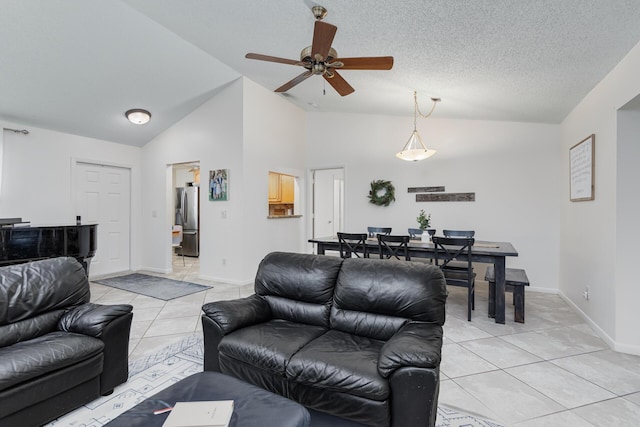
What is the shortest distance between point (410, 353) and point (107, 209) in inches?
242

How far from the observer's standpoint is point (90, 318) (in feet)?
6.79

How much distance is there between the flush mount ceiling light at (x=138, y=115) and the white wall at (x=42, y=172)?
1.14m

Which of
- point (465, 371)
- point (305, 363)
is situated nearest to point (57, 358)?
point (305, 363)

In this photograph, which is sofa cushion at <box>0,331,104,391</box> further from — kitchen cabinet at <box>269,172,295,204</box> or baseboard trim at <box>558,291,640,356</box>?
kitchen cabinet at <box>269,172,295,204</box>

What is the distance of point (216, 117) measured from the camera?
17.2 feet

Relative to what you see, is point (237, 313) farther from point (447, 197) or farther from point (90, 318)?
point (447, 197)

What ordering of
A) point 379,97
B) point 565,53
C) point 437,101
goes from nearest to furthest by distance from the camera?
1. point 565,53
2. point 437,101
3. point 379,97

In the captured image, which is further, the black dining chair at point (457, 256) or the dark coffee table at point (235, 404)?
the black dining chair at point (457, 256)

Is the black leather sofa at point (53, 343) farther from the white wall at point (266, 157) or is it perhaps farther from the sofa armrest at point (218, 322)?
the white wall at point (266, 157)

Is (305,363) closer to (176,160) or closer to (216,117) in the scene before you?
(216,117)

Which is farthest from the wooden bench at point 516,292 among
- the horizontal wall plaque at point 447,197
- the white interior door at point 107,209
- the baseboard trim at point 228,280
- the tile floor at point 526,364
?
the white interior door at point 107,209

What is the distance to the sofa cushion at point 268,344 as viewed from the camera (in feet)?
5.94

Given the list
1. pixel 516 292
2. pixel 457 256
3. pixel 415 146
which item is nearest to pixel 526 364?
pixel 516 292

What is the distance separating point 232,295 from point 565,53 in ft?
14.8
